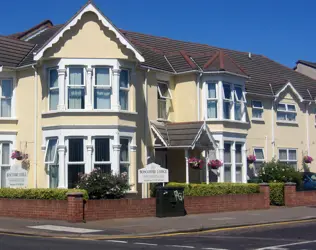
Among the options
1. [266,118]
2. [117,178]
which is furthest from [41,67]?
[266,118]

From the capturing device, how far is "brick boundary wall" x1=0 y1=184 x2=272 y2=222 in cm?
1947

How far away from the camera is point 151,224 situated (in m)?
19.0

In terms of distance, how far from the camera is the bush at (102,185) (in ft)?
69.0

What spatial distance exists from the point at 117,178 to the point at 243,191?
6.77m

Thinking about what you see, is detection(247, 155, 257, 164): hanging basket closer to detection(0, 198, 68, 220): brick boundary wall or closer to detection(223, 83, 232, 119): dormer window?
detection(223, 83, 232, 119): dormer window

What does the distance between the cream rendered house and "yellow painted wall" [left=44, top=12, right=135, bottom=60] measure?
0.04 metres

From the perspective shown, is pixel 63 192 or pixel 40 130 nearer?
pixel 63 192

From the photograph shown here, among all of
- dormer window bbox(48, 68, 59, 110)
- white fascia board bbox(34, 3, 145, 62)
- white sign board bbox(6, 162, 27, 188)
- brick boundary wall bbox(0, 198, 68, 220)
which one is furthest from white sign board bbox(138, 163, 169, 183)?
dormer window bbox(48, 68, 59, 110)

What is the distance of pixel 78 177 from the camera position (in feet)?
77.6

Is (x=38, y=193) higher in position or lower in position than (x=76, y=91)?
lower

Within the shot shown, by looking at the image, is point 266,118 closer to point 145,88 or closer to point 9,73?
point 145,88

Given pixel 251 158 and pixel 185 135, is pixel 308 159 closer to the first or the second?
pixel 251 158

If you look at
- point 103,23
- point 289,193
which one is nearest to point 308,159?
point 289,193

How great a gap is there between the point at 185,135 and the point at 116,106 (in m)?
3.90
